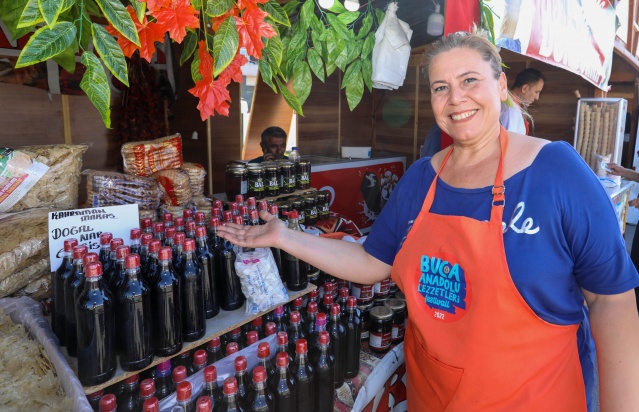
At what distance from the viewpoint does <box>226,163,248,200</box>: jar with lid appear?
2.75 m

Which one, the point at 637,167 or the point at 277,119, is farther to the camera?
the point at 637,167

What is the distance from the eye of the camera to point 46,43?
26.8 inches

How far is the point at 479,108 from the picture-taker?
1.20 meters

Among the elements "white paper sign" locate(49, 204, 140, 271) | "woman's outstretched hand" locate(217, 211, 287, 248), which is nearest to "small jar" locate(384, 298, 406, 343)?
"woman's outstretched hand" locate(217, 211, 287, 248)

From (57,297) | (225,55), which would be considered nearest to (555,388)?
(225,55)

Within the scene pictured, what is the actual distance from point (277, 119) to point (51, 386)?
455 cm

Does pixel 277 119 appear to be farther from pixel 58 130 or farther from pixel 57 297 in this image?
pixel 57 297

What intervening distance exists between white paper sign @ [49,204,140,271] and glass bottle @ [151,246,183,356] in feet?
1.00

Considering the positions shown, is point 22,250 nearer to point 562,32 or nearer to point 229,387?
point 229,387

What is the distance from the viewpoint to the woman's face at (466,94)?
46.5 inches

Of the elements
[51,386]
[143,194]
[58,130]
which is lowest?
[51,386]

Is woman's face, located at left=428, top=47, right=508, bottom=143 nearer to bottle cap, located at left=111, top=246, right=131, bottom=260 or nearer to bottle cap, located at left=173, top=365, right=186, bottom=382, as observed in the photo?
bottle cap, located at left=111, top=246, right=131, bottom=260

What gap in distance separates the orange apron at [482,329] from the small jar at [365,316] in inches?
34.0

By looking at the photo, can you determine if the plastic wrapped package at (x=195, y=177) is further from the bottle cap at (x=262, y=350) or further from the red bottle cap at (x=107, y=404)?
the red bottle cap at (x=107, y=404)
